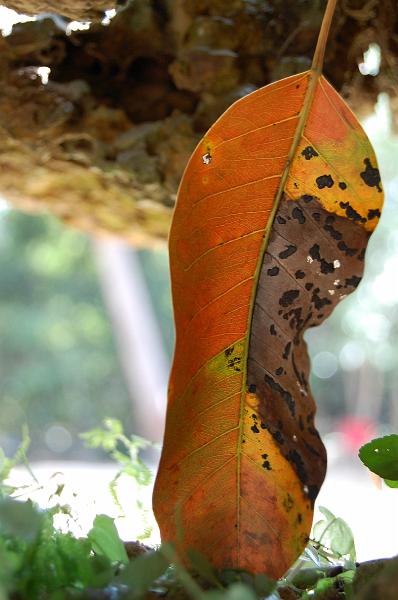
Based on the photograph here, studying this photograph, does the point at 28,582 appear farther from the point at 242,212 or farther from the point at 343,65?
the point at 343,65

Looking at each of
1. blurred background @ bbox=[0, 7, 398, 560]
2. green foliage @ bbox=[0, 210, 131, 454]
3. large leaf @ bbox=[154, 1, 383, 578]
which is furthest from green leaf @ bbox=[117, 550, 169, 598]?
green foliage @ bbox=[0, 210, 131, 454]

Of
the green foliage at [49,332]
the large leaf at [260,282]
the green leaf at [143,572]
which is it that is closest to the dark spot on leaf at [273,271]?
the large leaf at [260,282]

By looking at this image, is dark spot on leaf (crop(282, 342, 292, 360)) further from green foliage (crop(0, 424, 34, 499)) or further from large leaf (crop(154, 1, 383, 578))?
green foliage (crop(0, 424, 34, 499))

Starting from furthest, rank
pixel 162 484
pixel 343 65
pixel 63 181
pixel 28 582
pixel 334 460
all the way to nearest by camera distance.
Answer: pixel 334 460 < pixel 63 181 < pixel 343 65 < pixel 162 484 < pixel 28 582

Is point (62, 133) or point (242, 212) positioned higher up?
point (62, 133)

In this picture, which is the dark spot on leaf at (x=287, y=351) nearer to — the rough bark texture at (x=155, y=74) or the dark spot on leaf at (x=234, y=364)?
the dark spot on leaf at (x=234, y=364)

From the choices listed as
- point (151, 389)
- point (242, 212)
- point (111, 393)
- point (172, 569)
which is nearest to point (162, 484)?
point (172, 569)

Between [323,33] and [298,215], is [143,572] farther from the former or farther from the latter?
[323,33]

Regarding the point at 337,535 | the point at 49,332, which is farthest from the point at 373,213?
the point at 49,332
